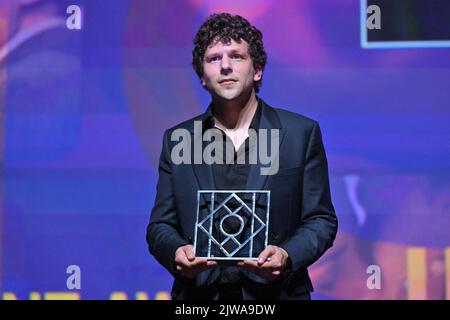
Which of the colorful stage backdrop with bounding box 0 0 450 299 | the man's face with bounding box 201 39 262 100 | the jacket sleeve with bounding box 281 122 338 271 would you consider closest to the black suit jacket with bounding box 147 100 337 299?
the jacket sleeve with bounding box 281 122 338 271

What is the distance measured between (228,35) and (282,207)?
47cm

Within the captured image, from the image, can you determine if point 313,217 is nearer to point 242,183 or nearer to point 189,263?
point 242,183

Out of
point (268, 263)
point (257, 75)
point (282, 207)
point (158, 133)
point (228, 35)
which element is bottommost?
point (268, 263)

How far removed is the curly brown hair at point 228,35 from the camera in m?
2.15

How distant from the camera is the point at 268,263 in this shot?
6.07 feet

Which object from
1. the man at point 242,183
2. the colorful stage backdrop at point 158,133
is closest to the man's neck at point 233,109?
the man at point 242,183

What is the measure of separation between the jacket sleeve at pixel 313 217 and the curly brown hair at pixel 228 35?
248 millimetres

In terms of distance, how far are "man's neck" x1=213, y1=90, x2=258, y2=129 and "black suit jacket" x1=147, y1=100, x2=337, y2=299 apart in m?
0.06

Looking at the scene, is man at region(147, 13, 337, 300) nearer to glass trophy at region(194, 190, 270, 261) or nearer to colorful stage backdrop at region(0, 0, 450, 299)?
glass trophy at region(194, 190, 270, 261)

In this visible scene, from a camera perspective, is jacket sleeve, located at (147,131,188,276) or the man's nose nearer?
jacket sleeve, located at (147,131,188,276)

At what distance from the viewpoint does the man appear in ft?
6.55

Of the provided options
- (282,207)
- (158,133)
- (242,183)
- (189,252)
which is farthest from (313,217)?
(158,133)

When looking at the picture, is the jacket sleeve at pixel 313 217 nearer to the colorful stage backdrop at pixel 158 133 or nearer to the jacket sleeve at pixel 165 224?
the jacket sleeve at pixel 165 224
